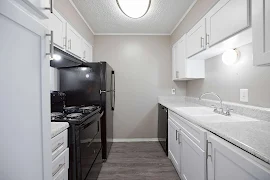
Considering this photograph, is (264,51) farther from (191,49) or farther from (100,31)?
(100,31)

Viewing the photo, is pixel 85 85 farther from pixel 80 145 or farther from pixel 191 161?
pixel 191 161

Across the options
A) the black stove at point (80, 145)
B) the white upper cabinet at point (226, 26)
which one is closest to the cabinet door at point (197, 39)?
the white upper cabinet at point (226, 26)

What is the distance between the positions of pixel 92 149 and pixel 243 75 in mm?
1819

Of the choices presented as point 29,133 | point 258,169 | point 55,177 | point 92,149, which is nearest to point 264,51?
point 258,169

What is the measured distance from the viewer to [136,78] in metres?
3.64

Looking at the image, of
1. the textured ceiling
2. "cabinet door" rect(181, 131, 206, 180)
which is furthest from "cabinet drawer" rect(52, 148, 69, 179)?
the textured ceiling

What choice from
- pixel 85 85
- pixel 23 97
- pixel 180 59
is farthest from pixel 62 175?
pixel 180 59

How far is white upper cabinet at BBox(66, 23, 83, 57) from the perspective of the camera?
2.16 meters

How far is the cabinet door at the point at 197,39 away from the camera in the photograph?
1.90 m

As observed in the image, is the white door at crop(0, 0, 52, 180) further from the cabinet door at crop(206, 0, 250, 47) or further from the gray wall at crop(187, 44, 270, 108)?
the gray wall at crop(187, 44, 270, 108)

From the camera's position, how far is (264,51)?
0.91 m

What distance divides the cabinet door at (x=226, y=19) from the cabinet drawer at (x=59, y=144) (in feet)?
5.32

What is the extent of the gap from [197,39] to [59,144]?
1.93m

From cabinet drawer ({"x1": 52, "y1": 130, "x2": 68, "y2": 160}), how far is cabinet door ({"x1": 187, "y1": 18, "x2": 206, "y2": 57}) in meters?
1.73
